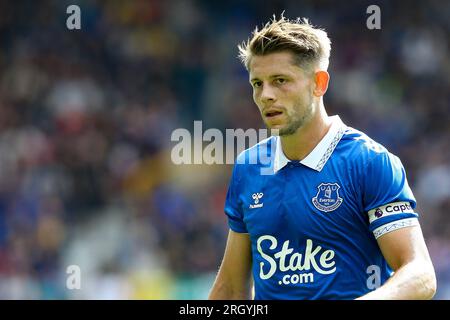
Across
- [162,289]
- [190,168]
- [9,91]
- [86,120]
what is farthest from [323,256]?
[9,91]

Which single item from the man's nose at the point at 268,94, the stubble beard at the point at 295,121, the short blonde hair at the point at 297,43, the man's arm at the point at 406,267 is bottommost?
the man's arm at the point at 406,267

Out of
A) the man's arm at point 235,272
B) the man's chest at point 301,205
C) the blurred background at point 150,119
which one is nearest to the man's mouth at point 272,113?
the man's chest at point 301,205

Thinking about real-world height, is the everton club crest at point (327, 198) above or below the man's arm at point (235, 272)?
above

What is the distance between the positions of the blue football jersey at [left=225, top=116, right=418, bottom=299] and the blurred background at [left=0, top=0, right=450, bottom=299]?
5.64 m

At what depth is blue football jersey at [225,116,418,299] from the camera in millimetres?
3572

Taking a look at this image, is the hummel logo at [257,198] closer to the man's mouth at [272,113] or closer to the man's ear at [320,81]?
the man's mouth at [272,113]

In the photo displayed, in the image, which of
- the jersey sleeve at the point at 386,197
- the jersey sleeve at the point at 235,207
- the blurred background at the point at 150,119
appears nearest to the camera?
the jersey sleeve at the point at 386,197

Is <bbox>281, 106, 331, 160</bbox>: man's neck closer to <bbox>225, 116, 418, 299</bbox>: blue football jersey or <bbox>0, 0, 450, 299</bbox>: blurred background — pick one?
<bbox>225, 116, 418, 299</bbox>: blue football jersey

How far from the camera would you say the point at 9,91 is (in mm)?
12992

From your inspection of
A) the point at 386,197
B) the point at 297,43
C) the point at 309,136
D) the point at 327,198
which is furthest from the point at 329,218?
the point at 297,43

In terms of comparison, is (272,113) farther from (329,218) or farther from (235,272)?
(235,272)

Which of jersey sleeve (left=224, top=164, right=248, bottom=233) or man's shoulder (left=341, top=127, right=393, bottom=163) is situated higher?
man's shoulder (left=341, top=127, right=393, bottom=163)

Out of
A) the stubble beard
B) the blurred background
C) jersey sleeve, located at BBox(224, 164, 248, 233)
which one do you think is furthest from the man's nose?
the blurred background

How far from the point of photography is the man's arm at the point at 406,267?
3.29 metres
